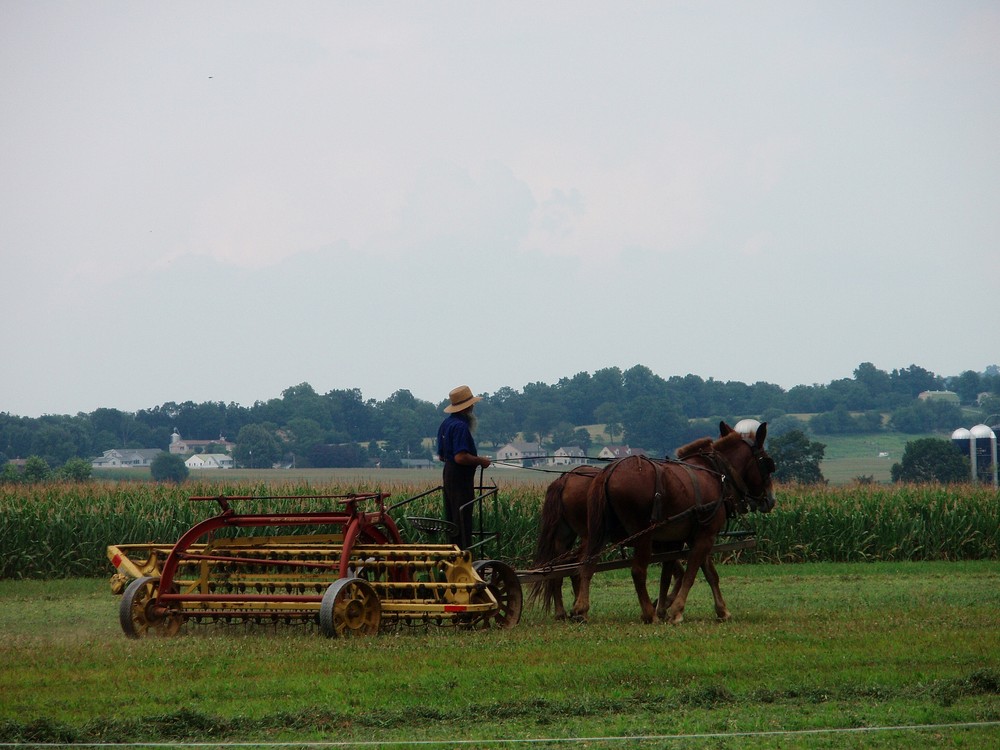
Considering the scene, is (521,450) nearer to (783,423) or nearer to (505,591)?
(783,423)

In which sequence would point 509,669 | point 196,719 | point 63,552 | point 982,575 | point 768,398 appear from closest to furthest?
point 196,719
point 509,669
point 982,575
point 63,552
point 768,398

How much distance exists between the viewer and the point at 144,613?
40.8ft

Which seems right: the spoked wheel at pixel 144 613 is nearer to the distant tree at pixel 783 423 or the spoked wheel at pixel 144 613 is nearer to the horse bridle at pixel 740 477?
the horse bridle at pixel 740 477

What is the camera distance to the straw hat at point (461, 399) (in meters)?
A: 13.6

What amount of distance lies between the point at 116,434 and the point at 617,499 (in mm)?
95205

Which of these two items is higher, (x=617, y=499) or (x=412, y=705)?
(x=617, y=499)

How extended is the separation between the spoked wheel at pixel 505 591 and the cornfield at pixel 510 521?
31.5ft

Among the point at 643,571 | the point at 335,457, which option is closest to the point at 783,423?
the point at 335,457

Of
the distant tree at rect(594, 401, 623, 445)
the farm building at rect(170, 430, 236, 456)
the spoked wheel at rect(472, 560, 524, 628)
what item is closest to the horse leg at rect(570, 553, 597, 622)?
the spoked wheel at rect(472, 560, 524, 628)

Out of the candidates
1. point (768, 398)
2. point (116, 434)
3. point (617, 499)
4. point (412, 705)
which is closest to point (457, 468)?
point (617, 499)

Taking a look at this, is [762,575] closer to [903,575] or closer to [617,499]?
[903,575]

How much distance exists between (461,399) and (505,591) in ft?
7.01

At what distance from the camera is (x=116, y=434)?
103 metres

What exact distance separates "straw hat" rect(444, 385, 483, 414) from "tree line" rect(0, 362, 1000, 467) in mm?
71719
